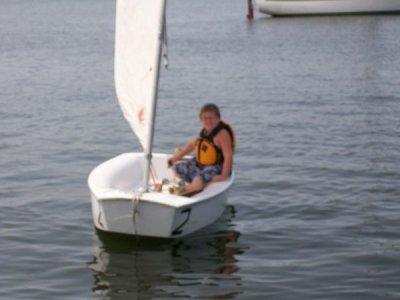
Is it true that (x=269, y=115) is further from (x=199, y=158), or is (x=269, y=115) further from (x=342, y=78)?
(x=199, y=158)

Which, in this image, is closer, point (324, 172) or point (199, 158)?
point (199, 158)

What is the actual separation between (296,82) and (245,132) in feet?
27.9

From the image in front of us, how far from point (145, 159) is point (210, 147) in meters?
1.20

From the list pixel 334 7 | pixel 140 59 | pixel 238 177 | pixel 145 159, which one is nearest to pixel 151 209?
pixel 145 159

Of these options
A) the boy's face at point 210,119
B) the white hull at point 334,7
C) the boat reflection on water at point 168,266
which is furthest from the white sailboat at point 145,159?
the white hull at point 334,7

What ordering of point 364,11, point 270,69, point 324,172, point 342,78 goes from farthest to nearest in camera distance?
point 364,11 → point 270,69 → point 342,78 → point 324,172

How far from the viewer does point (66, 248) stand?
12000mm

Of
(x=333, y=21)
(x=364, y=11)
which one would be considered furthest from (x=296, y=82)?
(x=364, y=11)

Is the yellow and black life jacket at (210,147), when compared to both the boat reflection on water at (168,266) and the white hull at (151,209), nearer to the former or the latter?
the white hull at (151,209)

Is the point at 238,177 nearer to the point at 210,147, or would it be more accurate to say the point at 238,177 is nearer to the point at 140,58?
the point at 210,147

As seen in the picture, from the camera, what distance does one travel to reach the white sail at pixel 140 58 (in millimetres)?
11086

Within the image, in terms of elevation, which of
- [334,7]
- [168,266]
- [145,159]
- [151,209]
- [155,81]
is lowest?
[168,266]

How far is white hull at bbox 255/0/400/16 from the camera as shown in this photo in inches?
2402

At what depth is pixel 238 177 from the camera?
16.0 meters
